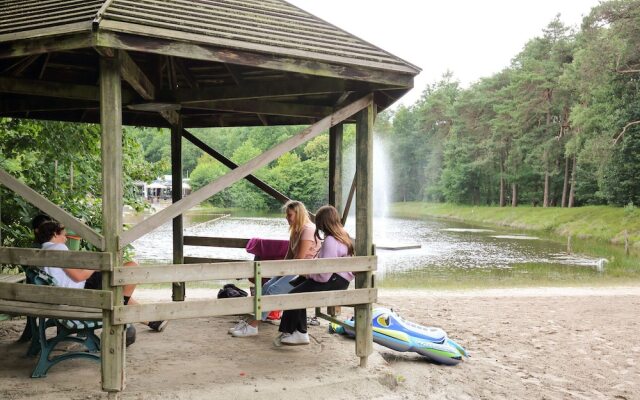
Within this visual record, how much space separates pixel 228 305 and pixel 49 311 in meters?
1.44

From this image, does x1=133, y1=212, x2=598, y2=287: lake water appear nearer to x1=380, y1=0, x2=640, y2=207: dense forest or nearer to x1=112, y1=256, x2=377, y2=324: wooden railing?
x1=380, y1=0, x2=640, y2=207: dense forest

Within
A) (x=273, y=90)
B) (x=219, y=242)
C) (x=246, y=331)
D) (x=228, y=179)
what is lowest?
(x=246, y=331)

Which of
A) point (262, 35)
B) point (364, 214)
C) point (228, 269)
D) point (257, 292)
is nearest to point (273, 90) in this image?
point (262, 35)

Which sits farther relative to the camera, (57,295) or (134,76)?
(134,76)

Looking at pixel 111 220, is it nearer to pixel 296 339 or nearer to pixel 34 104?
pixel 296 339

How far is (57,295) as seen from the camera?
461 cm

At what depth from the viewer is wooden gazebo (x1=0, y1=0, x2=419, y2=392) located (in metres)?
4.51

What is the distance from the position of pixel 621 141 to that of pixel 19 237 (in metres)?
30.9

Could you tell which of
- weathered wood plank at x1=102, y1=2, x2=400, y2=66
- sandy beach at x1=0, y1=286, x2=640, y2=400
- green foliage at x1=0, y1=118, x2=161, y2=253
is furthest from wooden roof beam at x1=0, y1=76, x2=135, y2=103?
green foliage at x1=0, y1=118, x2=161, y2=253

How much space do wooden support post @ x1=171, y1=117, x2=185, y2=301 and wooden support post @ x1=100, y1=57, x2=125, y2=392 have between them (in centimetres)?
379

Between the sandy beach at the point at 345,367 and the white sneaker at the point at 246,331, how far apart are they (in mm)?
90

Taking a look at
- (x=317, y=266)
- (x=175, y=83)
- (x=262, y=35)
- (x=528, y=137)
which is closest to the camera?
(x=262, y=35)

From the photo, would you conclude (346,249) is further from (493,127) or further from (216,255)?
(493,127)

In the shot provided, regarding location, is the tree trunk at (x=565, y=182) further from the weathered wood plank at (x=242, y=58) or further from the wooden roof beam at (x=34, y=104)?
the wooden roof beam at (x=34, y=104)
